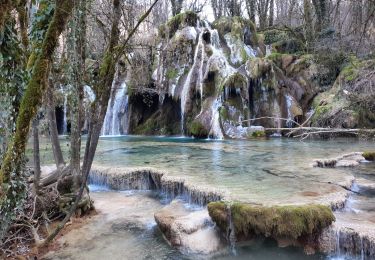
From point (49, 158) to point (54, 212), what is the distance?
4.91m

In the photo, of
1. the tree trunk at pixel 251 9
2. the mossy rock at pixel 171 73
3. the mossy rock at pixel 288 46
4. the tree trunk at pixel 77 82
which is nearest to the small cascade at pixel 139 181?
the tree trunk at pixel 77 82

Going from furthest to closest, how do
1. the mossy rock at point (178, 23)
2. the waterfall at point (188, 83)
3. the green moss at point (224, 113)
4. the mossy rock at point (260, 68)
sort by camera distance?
the mossy rock at point (178, 23) → the waterfall at point (188, 83) → the mossy rock at point (260, 68) → the green moss at point (224, 113)

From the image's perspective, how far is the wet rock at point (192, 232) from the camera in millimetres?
5232

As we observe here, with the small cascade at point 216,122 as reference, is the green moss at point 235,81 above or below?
above

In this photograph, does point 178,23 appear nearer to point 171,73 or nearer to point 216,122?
point 171,73

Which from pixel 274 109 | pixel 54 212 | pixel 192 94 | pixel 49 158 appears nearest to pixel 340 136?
pixel 274 109

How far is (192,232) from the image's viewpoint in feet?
17.6

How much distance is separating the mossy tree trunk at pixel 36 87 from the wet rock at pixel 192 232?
11.1 feet

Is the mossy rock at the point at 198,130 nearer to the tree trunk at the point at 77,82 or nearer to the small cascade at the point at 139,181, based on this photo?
the small cascade at the point at 139,181

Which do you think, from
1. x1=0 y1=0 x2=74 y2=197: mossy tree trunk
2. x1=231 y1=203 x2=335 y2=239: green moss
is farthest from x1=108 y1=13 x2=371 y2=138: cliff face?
x1=0 y1=0 x2=74 y2=197: mossy tree trunk

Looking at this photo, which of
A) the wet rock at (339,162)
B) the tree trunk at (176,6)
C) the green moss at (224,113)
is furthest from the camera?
the tree trunk at (176,6)

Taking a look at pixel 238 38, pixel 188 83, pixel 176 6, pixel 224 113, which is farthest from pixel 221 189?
pixel 176 6

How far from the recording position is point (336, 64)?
18.5 m

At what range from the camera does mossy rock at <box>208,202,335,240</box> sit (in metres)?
4.99
